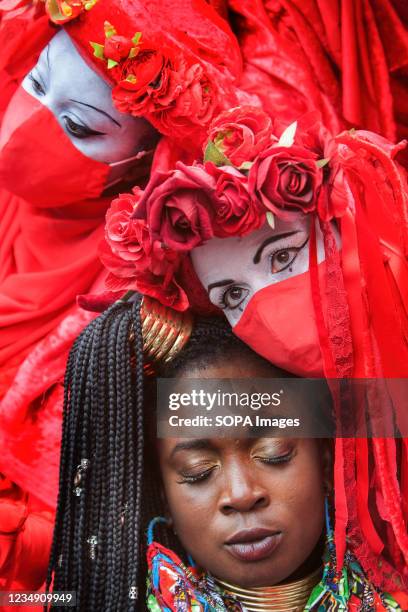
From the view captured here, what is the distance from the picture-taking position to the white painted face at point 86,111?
1.56 meters

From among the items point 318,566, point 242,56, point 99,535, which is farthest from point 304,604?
point 242,56

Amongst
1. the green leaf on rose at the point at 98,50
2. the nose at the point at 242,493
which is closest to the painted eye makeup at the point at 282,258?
the nose at the point at 242,493

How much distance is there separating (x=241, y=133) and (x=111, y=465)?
23.1 inches

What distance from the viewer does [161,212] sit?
1413mm

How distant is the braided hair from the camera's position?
147 centimetres

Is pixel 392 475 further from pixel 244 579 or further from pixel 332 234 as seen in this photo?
pixel 332 234

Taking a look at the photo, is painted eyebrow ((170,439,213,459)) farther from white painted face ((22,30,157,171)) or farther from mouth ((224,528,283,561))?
white painted face ((22,30,157,171))

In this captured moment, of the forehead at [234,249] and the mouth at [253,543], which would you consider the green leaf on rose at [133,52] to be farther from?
the mouth at [253,543]

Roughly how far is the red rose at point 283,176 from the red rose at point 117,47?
30 centimetres

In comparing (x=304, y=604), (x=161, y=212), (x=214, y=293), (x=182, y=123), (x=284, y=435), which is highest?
(x=182, y=123)

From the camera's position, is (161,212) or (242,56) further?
(242,56)

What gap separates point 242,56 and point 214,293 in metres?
0.43

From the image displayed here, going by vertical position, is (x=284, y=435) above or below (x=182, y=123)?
below

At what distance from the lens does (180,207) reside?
140 centimetres
